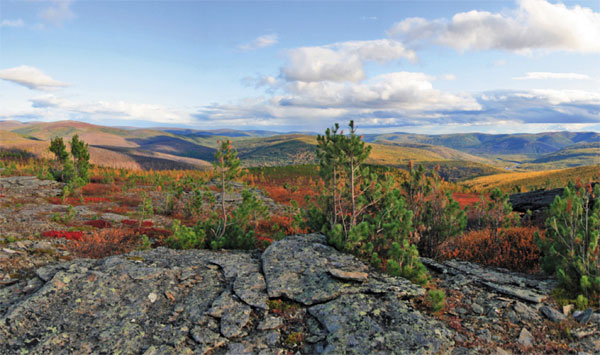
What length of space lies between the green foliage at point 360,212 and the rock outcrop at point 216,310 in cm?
77

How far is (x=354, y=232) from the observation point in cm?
913

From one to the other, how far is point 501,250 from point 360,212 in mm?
6453

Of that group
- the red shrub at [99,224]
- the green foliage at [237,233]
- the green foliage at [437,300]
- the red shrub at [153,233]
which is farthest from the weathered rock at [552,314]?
the red shrub at [99,224]

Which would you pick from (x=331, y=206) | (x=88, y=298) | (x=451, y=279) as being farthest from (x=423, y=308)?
(x=88, y=298)

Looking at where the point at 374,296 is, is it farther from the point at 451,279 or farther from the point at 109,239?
the point at 109,239

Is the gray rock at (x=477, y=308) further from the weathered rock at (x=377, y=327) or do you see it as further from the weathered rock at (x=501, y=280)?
the weathered rock at (x=377, y=327)

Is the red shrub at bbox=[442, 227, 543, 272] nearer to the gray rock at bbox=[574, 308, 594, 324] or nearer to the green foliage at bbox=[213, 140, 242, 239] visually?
the gray rock at bbox=[574, 308, 594, 324]

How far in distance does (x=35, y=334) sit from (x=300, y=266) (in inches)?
223

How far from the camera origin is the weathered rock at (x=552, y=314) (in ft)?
21.1

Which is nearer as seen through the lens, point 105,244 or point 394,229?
point 394,229

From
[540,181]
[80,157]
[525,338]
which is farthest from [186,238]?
[540,181]

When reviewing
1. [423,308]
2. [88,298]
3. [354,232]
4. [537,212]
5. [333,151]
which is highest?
[333,151]

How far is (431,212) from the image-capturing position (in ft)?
38.7

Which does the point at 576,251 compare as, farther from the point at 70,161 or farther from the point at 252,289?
the point at 70,161
